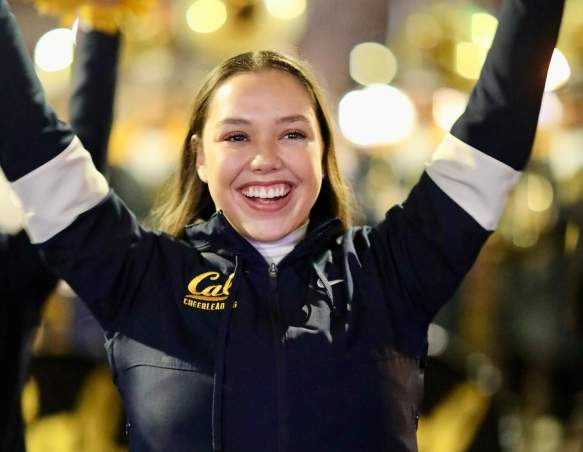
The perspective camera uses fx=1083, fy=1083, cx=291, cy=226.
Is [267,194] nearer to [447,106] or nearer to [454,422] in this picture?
[454,422]

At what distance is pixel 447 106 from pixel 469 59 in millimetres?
1465

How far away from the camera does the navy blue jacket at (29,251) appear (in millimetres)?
2260

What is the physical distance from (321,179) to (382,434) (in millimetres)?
540

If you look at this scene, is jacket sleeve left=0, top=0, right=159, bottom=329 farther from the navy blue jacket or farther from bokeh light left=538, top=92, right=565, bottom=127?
bokeh light left=538, top=92, right=565, bottom=127

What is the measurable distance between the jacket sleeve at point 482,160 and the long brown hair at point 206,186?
29 cm

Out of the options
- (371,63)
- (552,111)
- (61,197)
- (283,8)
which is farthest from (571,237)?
(371,63)

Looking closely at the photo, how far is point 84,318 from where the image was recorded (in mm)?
4590

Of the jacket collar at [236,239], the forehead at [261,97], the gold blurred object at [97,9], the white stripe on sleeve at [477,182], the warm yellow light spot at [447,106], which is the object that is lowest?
the warm yellow light spot at [447,106]

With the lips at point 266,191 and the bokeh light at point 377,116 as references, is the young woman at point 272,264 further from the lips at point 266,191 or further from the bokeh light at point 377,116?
the bokeh light at point 377,116

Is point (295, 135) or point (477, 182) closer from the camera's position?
point (477, 182)

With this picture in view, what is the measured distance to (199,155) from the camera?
214 centimetres

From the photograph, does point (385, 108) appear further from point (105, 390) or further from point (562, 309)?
point (105, 390)

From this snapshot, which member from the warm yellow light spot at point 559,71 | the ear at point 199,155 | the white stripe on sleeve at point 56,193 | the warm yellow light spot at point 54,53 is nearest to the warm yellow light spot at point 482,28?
the warm yellow light spot at point 559,71

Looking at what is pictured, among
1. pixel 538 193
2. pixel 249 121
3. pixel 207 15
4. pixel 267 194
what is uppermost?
pixel 249 121
